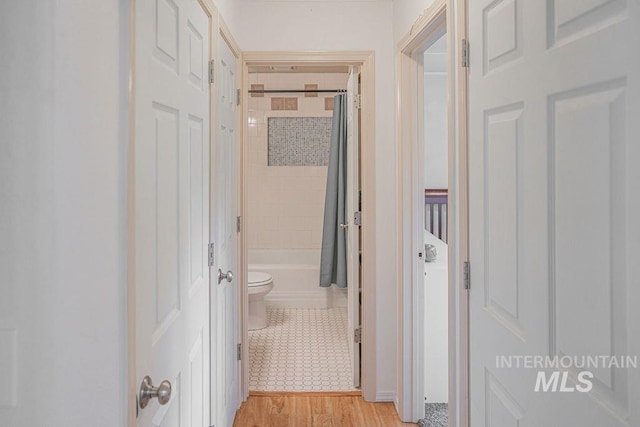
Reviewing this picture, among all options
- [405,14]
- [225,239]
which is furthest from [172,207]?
[405,14]

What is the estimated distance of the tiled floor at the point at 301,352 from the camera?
9.91 ft

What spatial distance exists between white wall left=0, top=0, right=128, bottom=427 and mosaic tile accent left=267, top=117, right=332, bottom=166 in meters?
4.26

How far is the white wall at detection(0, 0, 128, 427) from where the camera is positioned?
0.73m

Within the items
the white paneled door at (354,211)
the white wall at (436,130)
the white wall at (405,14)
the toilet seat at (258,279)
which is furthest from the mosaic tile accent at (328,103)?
the white wall at (405,14)

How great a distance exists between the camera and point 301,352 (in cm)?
354

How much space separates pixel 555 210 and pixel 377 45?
2048mm

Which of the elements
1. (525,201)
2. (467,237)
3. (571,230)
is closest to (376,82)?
(467,237)

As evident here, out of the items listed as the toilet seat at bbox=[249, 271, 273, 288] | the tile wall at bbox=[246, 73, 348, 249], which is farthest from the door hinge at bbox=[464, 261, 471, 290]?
the tile wall at bbox=[246, 73, 348, 249]

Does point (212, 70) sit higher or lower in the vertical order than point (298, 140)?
lower

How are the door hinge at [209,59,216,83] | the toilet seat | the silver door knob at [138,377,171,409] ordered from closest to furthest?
1. the silver door knob at [138,377,171,409]
2. the door hinge at [209,59,216,83]
3. the toilet seat

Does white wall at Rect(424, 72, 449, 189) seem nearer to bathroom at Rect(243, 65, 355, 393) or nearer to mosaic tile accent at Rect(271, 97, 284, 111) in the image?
bathroom at Rect(243, 65, 355, 393)

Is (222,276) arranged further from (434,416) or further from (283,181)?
(283,181)

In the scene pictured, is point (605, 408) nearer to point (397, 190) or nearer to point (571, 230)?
point (571, 230)

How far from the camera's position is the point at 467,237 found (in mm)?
1562
